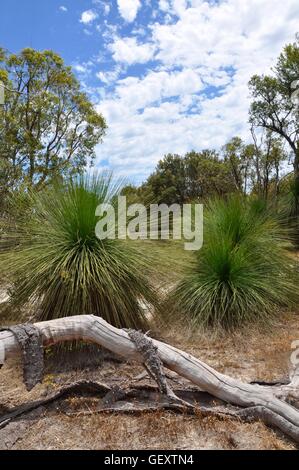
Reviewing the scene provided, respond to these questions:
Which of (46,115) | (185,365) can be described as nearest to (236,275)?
(185,365)

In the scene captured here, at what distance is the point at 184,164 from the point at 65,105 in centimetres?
1092

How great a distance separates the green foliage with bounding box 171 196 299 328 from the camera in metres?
3.76

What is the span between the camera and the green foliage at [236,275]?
376cm

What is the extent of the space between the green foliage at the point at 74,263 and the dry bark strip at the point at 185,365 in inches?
18.8

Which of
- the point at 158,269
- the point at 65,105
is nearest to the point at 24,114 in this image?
the point at 65,105

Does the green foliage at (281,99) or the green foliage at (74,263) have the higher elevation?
the green foliage at (281,99)

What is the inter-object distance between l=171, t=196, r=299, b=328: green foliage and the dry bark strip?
1.32 m

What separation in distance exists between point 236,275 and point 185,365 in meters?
1.72

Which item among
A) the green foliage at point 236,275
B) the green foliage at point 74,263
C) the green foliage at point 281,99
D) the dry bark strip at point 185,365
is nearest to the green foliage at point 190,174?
the green foliage at point 281,99

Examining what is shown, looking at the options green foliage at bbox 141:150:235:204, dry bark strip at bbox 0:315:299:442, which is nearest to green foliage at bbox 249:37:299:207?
green foliage at bbox 141:150:235:204

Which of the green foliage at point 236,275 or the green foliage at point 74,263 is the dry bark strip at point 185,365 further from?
the green foliage at point 236,275

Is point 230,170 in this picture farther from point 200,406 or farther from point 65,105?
point 200,406

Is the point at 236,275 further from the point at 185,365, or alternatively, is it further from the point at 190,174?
the point at 190,174

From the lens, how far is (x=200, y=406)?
7.38ft
